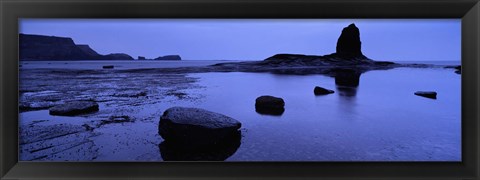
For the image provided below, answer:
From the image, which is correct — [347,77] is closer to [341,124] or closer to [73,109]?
[341,124]

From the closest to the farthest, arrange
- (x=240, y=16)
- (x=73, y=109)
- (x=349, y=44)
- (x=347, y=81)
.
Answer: (x=240, y=16) → (x=73, y=109) → (x=347, y=81) → (x=349, y=44)

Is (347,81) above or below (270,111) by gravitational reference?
above

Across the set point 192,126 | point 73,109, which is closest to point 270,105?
point 192,126

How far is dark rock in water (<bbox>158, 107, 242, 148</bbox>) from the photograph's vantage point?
7.64 ft

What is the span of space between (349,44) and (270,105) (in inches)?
242

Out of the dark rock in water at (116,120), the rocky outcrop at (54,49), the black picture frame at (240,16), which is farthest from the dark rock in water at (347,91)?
the rocky outcrop at (54,49)

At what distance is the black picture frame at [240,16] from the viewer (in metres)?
1.19

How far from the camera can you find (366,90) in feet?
25.6

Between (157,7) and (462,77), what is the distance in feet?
4.08

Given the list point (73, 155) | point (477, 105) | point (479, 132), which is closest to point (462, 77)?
point (477, 105)

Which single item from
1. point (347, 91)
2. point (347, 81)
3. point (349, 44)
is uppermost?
point (349, 44)

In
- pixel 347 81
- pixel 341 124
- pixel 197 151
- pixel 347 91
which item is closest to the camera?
pixel 197 151

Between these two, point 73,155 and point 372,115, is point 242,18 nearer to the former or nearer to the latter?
point 73,155

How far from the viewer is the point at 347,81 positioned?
30.1 feet
